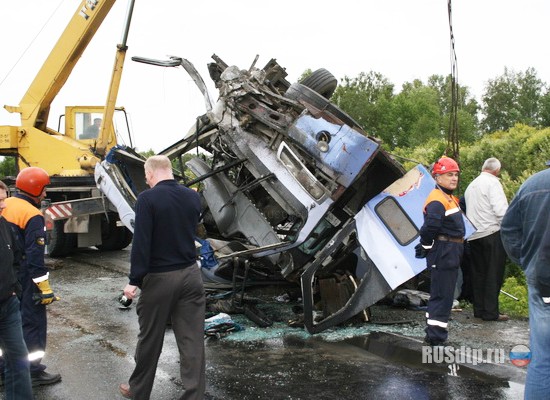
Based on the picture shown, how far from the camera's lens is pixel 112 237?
12547 millimetres

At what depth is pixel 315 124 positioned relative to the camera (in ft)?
19.7

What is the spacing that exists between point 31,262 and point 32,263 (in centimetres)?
1

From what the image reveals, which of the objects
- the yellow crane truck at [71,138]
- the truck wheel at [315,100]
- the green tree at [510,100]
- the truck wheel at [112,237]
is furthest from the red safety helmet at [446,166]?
the green tree at [510,100]

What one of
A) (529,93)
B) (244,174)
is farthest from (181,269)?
(529,93)

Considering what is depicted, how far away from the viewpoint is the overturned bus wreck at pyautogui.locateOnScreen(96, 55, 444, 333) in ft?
19.6

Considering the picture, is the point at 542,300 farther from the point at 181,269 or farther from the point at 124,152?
the point at 124,152

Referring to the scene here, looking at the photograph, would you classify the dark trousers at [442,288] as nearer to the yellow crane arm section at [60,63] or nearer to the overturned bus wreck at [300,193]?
the overturned bus wreck at [300,193]

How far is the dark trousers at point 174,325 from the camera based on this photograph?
154 inches

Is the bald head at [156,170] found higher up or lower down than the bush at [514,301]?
higher up

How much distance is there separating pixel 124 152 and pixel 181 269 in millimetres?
4166

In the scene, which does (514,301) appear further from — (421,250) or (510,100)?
(510,100)

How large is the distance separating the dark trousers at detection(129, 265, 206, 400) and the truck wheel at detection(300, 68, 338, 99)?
3.78 meters

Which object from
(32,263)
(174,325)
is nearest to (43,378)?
(32,263)

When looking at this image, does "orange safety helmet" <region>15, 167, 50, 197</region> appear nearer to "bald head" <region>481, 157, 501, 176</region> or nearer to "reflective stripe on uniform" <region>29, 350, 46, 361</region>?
"reflective stripe on uniform" <region>29, 350, 46, 361</region>
